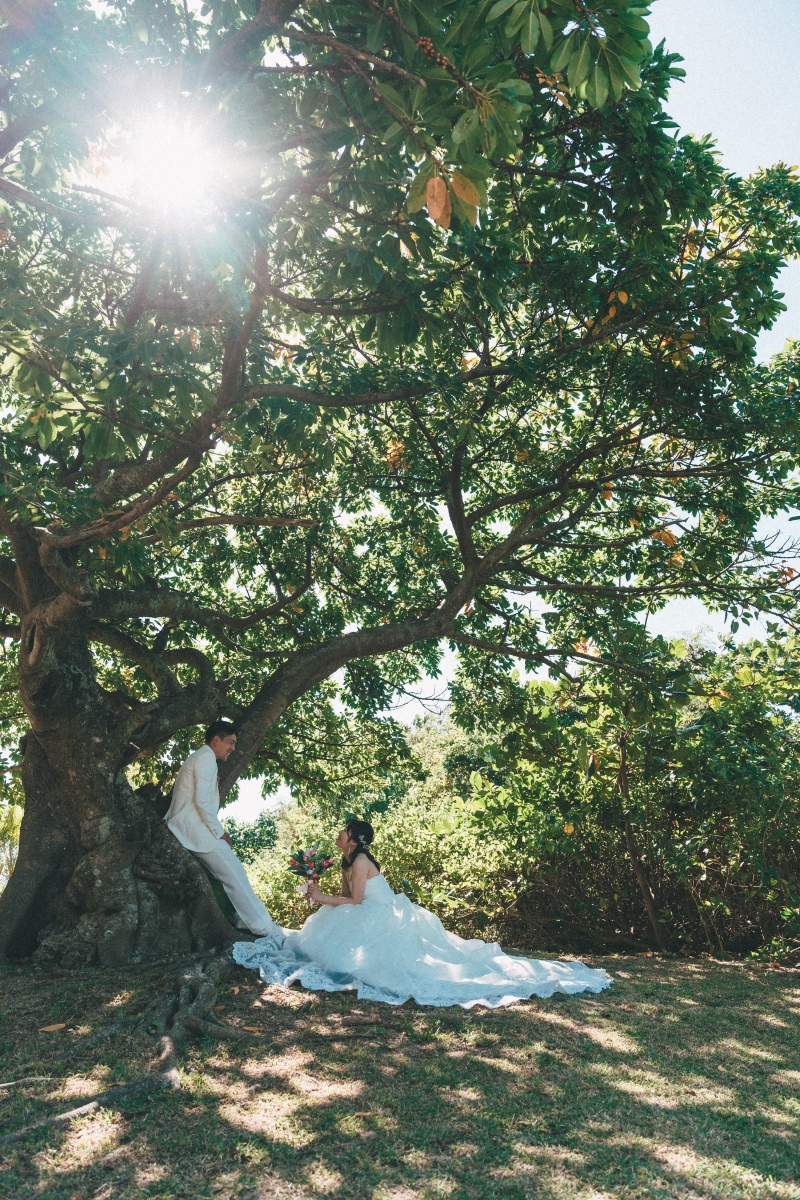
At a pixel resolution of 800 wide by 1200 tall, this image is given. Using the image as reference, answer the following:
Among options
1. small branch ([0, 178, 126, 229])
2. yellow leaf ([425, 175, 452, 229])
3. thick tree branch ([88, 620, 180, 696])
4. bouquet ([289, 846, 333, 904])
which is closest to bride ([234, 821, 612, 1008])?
bouquet ([289, 846, 333, 904])

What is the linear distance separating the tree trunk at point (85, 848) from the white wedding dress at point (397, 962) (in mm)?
774

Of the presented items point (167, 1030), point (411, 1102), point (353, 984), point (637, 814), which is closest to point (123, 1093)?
point (167, 1030)

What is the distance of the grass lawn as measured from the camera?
9.52 feet

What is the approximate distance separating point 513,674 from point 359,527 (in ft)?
8.93

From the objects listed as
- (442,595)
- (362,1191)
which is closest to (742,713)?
(442,595)

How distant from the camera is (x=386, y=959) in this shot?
6.08 m

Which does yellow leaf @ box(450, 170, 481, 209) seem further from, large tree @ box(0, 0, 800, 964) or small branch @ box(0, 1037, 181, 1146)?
small branch @ box(0, 1037, 181, 1146)

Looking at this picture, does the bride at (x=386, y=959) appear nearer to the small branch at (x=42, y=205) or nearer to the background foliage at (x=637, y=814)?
the background foliage at (x=637, y=814)

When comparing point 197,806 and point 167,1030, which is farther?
point 197,806

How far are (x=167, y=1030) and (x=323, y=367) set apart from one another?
5.55 meters

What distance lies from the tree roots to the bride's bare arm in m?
1.08

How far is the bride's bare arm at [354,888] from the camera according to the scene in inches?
265

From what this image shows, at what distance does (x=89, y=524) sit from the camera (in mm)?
5980

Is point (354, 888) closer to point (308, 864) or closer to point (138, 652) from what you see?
point (308, 864)
